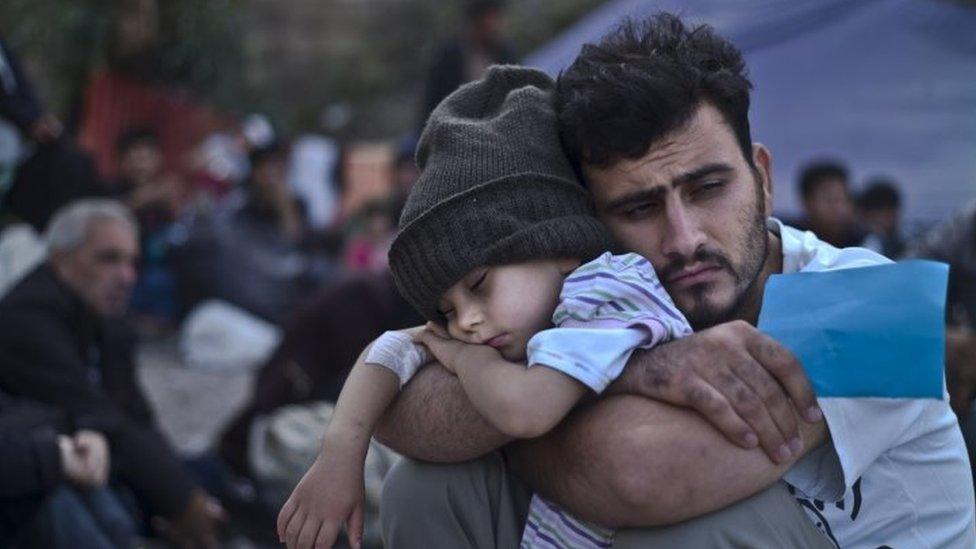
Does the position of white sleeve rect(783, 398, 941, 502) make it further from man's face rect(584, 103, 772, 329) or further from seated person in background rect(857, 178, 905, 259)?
seated person in background rect(857, 178, 905, 259)

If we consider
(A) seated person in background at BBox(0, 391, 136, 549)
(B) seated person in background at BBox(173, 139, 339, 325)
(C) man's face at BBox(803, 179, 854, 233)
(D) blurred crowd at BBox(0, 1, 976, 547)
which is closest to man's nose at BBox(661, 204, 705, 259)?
(D) blurred crowd at BBox(0, 1, 976, 547)

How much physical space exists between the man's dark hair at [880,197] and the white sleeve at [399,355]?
5951 millimetres

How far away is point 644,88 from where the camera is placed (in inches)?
103

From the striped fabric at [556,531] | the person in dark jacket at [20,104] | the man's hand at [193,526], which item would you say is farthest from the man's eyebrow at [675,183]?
the person in dark jacket at [20,104]

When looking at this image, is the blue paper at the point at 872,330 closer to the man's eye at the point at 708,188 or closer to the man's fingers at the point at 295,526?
the man's eye at the point at 708,188

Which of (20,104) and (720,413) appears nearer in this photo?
(720,413)

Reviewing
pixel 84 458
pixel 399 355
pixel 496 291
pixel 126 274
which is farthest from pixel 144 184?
pixel 496 291

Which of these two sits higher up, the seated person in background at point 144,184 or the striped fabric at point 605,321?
the striped fabric at point 605,321

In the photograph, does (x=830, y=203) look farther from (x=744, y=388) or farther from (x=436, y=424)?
(x=744, y=388)

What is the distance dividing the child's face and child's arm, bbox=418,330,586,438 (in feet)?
0.33

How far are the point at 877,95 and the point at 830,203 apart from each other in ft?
2.44

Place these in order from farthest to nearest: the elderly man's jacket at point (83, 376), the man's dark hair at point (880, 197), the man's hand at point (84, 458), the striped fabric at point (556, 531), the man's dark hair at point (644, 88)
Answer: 1. the man's dark hair at point (880, 197)
2. the elderly man's jacket at point (83, 376)
3. the man's hand at point (84, 458)
4. the man's dark hair at point (644, 88)
5. the striped fabric at point (556, 531)

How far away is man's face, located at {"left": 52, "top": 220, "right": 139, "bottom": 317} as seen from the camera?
5.57m

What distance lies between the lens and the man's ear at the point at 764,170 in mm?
2799
